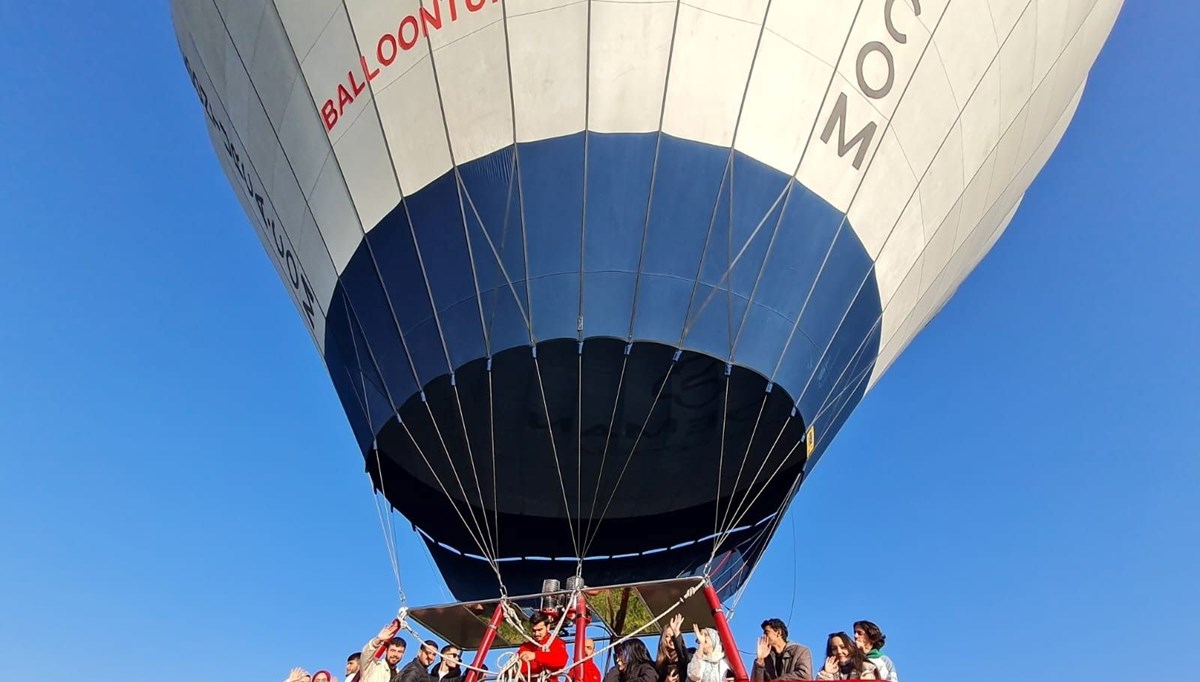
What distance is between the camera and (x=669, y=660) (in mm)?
4691

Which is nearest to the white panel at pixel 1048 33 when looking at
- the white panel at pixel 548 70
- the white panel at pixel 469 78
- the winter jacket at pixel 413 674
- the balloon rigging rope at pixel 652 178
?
the balloon rigging rope at pixel 652 178

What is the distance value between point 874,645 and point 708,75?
4266 mm

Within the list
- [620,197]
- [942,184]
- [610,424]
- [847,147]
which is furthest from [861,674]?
[942,184]

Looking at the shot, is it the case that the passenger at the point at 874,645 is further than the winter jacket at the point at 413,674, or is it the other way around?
the winter jacket at the point at 413,674

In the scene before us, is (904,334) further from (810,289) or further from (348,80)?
(348,80)

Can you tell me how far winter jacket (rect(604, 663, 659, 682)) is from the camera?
465cm

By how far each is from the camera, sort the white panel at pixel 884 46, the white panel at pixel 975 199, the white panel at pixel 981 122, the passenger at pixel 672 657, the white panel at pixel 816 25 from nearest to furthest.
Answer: the passenger at pixel 672 657 → the white panel at pixel 816 25 → the white panel at pixel 884 46 → the white panel at pixel 981 122 → the white panel at pixel 975 199

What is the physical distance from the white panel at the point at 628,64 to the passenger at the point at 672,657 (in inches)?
149

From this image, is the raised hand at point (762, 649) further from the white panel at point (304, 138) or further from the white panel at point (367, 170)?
the white panel at point (304, 138)

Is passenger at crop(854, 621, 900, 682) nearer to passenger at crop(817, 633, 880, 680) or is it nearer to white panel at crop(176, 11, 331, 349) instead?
passenger at crop(817, 633, 880, 680)

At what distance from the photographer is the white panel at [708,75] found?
6.30 m

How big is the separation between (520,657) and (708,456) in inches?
134

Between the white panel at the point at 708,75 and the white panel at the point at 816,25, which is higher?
the white panel at the point at 816,25

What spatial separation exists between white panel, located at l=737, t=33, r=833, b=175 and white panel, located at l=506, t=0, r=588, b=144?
1356mm
